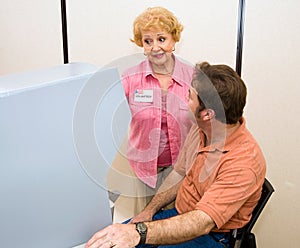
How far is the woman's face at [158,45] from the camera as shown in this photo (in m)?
1.79

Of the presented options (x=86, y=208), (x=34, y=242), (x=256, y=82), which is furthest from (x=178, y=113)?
(x=34, y=242)

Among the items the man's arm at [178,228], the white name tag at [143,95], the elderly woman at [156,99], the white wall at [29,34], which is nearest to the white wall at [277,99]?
the elderly woman at [156,99]

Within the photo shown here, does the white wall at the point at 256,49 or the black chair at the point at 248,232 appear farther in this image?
the white wall at the point at 256,49

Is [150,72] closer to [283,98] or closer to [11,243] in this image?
[283,98]

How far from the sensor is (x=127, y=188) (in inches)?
58.5

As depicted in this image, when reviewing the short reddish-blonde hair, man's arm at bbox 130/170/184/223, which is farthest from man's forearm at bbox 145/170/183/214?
the short reddish-blonde hair

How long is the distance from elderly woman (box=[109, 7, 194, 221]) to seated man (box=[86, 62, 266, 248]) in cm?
24

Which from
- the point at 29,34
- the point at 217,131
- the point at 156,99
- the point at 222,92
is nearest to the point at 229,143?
the point at 217,131

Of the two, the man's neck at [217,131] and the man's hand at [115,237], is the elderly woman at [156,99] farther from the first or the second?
the man's hand at [115,237]

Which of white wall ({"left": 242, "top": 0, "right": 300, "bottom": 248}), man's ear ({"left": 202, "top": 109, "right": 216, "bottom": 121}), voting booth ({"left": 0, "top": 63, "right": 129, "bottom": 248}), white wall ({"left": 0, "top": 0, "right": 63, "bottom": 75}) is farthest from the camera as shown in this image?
white wall ({"left": 0, "top": 0, "right": 63, "bottom": 75})

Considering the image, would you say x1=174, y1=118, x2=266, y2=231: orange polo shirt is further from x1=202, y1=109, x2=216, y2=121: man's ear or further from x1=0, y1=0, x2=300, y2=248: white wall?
x1=0, y1=0, x2=300, y2=248: white wall

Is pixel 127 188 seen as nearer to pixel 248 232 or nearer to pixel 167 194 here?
pixel 167 194

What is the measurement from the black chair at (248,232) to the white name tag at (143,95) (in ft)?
1.99

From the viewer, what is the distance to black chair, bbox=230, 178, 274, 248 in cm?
144
